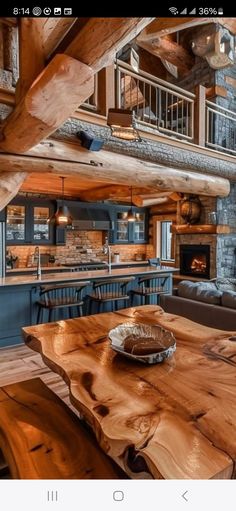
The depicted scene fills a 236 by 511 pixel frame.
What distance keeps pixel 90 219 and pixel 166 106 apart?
3381 mm

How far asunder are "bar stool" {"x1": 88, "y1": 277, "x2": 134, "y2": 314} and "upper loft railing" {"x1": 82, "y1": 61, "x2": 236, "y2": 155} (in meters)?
2.44

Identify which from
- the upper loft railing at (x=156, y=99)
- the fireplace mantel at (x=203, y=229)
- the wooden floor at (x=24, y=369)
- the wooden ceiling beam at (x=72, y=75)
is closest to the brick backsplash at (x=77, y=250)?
the fireplace mantel at (x=203, y=229)

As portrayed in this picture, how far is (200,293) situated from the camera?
402 cm

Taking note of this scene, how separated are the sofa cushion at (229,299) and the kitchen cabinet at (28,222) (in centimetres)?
486

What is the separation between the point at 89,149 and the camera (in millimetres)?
3885

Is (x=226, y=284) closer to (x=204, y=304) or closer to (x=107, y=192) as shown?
(x=204, y=304)

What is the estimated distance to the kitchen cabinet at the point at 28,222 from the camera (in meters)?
7.05

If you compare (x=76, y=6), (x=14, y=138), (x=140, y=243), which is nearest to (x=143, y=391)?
(x=76, y=6)

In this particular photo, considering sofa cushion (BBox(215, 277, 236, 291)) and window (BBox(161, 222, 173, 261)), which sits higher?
window (BBox(161, 222, 173, 261))

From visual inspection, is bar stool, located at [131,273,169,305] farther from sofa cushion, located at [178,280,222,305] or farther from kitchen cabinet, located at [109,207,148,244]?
kitchen cabinet, located at [109,207,148,244]

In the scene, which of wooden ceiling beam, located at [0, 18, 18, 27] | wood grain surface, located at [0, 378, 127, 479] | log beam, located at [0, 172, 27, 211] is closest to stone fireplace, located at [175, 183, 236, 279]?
log beam, located at [0, 172, 27, 211]

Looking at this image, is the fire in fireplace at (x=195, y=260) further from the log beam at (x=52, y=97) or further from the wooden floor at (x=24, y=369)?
the log beam at (x=52, y=97)

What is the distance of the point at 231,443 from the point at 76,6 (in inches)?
66.0

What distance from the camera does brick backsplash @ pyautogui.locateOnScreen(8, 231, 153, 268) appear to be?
24.6 ft
